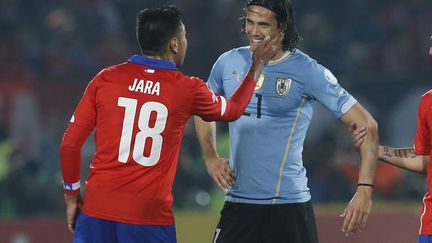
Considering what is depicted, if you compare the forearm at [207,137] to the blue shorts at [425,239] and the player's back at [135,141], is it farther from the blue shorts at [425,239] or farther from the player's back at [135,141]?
the blue shorts at [425,239]

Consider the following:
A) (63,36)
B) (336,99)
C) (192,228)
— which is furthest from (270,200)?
(63,36)

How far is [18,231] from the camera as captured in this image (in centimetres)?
1019

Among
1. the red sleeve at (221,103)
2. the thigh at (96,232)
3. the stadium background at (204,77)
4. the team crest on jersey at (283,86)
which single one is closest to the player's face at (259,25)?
the team crest on jersey at (283,86)

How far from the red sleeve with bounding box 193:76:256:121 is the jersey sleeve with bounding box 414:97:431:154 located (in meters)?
0.91

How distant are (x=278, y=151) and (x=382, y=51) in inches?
329

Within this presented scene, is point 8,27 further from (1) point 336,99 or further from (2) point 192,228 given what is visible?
(1) point 336,99

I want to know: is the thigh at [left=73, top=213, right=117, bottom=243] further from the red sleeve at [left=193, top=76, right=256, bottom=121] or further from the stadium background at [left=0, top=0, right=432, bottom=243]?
the stadium background at [left=0, top=0, right=432, bottom=243]

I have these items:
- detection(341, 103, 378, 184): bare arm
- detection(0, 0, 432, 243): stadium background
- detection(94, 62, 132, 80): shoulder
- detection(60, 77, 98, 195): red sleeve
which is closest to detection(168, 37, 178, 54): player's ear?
detection(94, 62, 132, 80): shoulder

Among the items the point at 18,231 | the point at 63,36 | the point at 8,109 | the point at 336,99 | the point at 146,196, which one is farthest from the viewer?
the point at 63,36

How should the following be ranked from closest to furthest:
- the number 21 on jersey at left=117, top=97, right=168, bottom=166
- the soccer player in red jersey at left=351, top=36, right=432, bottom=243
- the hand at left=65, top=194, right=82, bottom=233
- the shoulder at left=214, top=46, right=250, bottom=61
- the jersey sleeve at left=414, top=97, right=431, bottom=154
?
the number 21 on jersey at left=117, top=97, right=168, bottom=166, the hand at left=65, top=194, right=82, bottom=233, the soccer player in red jersey at left=351, top=36, right=432, bottom=243, the jersey sleeve at left=414, top=97, right=431, bottom=154, the shoulder at left=214, top=46, right=250, bottom=61

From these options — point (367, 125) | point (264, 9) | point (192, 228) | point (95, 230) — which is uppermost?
point (264, 9)

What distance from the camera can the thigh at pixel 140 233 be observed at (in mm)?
5738

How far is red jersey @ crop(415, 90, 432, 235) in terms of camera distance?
601cm

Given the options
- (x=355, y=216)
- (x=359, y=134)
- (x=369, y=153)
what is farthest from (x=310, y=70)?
(x=355, y=216)
